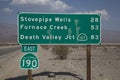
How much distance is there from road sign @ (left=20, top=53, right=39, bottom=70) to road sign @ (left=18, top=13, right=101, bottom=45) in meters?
0.63

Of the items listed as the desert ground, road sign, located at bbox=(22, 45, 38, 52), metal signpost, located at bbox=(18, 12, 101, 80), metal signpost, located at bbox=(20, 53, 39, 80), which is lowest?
the desert ground

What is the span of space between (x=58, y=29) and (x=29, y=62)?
1484mm

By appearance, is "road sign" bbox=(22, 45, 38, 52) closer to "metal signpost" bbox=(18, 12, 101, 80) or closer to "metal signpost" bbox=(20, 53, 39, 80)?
"metal signpost" bbox=(18, 12, 101, 80)

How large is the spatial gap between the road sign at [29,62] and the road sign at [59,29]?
635 millimetres

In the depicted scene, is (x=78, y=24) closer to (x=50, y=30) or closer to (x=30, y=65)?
(x=50, y=30)

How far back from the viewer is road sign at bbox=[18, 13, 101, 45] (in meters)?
9.74

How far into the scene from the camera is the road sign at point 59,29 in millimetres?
9742

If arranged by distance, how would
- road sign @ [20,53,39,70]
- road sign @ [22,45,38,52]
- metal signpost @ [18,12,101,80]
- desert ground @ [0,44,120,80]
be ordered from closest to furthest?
road sign @ [20,53,39,70], road sign @ [22,45,38,52], metal signpost @ [18,12,101,80], desert ground @ [0,44,120,80]

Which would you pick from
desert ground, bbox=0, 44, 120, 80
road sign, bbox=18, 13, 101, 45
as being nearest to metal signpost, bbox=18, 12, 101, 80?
road sign, bbox=18, 13, 101, 45

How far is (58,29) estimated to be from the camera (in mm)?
9930

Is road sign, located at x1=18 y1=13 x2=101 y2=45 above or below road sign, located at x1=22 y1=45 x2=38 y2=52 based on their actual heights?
above

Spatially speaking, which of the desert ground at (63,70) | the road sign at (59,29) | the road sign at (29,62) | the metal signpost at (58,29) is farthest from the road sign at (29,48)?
the desert ground at (63,70)

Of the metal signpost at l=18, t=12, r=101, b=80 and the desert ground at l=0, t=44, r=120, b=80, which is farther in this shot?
the desert ground at l=0, t=44, r=120, b=80

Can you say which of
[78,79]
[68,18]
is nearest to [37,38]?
[68,18]
